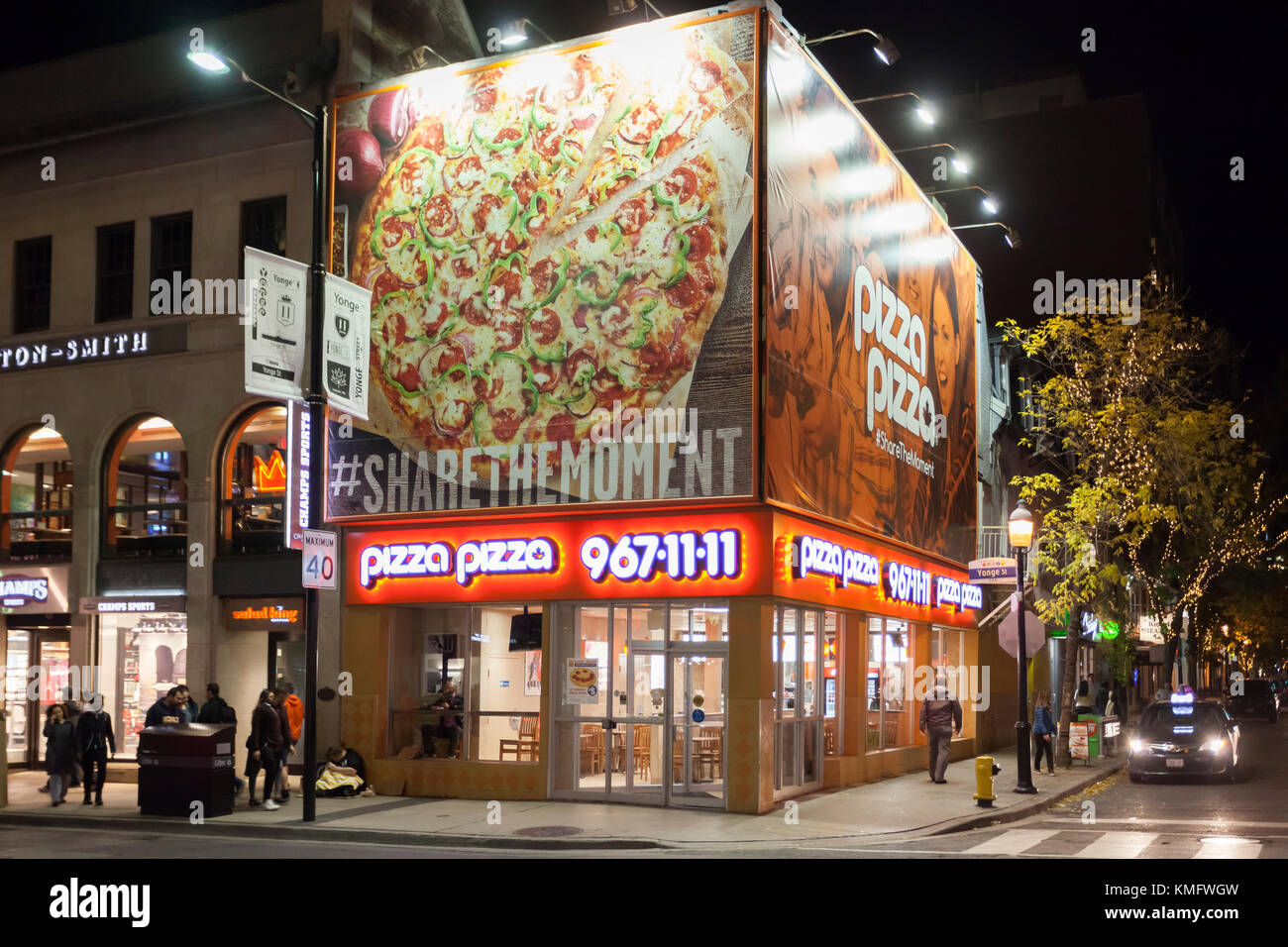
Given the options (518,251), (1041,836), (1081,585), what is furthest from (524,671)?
(1081,585)

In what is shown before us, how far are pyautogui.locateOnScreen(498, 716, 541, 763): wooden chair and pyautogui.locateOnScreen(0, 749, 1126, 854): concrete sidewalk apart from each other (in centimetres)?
90

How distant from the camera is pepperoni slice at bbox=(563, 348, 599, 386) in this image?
20641 millimetres

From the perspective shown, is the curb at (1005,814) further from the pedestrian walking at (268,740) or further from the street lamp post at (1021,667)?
the pedestrian walking at (268,740)

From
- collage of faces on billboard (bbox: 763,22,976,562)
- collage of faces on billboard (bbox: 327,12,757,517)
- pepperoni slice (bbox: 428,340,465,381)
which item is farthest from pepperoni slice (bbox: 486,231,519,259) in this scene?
collage of faces on billboard (bbox: 763,22,976,562)

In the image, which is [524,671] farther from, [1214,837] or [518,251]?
[1214,837]

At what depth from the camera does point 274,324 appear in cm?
1820

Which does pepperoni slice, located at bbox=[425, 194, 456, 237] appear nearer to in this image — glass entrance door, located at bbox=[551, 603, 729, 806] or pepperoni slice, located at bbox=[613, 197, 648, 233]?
pepperoni slice, located at bbox=[613, 197, 648, 233]

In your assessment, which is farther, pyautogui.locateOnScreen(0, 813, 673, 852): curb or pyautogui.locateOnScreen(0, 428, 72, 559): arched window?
pyautogui.locateOnScreen(0, 428, 72, 559): arched window

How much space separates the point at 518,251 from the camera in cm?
2139

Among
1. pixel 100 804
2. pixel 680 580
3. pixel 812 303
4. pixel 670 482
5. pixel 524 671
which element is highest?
pixel 812 303

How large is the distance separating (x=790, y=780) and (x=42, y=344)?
671 inches

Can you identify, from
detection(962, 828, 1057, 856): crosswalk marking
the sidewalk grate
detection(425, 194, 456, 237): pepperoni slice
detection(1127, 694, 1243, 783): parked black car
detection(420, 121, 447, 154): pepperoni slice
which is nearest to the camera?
detection(962, 828, 1057, 856): crosswalk marking

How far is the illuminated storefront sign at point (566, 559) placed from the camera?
1962cm

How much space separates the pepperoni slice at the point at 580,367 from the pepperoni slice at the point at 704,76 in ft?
14.5
